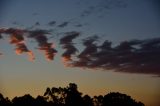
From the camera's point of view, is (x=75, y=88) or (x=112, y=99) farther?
(x=112, y=99)

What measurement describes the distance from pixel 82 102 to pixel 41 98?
15.1 metres

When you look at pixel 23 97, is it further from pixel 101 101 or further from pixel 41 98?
pixel 101 101

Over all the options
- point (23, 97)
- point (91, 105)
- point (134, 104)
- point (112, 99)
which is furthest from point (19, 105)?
point (134, 104)

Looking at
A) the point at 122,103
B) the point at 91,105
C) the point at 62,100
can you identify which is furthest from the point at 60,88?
the point at 122,103

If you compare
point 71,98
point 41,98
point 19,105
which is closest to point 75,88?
point 71,98

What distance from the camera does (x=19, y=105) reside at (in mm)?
121750

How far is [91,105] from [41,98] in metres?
19.2

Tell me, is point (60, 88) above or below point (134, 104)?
above

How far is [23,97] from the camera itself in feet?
407

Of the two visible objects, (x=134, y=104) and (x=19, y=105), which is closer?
(x=19, y=105)

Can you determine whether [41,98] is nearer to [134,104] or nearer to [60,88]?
[60,88]

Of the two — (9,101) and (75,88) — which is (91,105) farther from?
(9,101)

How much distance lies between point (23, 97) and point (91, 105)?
1011 inches

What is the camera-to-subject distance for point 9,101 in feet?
415
